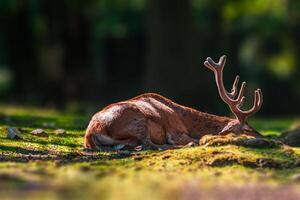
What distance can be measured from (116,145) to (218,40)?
24.5 m

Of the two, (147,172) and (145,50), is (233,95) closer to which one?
(147,172)

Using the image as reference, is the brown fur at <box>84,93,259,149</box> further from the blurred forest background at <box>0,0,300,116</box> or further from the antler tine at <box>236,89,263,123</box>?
the blurred forest background at <box>0,0,300,116</box>

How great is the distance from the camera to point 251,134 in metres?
10.4

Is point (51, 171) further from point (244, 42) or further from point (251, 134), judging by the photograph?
point (244, 42)

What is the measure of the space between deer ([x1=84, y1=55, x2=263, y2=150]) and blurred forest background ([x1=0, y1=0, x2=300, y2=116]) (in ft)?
35.1

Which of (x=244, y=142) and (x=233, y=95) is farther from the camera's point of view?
(x=233, y=95)

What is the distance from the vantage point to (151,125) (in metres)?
10.4

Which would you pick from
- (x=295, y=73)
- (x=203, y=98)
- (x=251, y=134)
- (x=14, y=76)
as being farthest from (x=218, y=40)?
(x=251, y=134)

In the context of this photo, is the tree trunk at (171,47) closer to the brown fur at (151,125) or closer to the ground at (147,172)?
the brown fur at (151,125)

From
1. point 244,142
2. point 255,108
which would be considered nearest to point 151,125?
point 255,108

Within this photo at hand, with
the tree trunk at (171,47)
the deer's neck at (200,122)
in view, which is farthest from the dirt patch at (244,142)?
the tree trunk at (171,47)

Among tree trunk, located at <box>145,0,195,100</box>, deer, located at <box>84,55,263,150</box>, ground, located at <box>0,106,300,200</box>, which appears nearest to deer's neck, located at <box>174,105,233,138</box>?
deer, located at <box>84,55,263,150</box>

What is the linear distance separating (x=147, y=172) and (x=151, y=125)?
2415 millimetres

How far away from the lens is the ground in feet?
21.9
